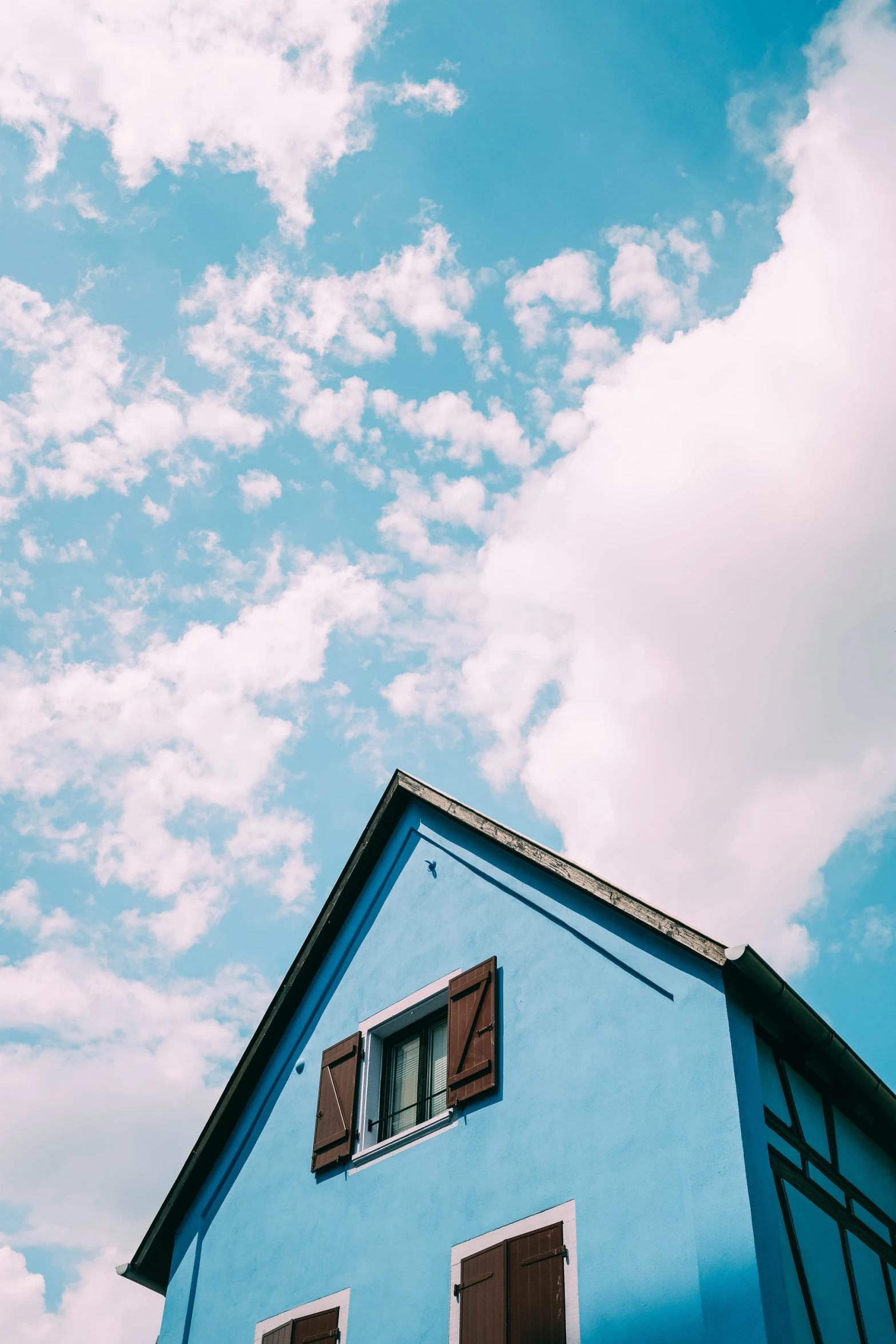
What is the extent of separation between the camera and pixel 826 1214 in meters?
9.48

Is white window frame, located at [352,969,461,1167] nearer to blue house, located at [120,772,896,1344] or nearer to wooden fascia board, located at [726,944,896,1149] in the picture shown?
blue house, located at [120,772,896,1344]

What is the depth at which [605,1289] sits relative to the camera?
27.5 feet

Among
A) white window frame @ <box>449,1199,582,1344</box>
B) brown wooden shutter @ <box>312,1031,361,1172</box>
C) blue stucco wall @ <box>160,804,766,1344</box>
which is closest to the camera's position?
blue stucco wall @ <box>160,804,766,1344</box>

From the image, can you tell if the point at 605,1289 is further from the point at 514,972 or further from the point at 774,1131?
the point at 514,972

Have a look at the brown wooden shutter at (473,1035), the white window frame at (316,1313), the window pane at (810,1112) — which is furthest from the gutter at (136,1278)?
the window pane at (810,1112)

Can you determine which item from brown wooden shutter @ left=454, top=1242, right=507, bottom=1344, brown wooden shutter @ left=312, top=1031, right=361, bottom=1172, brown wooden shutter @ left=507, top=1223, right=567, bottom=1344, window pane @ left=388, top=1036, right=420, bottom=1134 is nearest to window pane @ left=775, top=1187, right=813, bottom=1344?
brown wooden shutter @ left=507, top=1223, right=567, bottom=1344

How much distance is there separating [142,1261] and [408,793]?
6.59 meters

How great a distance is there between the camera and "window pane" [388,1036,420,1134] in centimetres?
1145

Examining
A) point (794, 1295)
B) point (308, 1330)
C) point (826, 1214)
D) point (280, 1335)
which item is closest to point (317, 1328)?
point (308, 1330)

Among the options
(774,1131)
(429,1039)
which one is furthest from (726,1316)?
(429,1039)

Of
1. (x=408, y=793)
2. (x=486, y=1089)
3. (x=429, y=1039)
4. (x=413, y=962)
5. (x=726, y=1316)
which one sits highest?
(x=408, y=793)

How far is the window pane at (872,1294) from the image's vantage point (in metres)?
9.41

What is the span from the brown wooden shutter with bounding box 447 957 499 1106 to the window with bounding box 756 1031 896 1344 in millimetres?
2569

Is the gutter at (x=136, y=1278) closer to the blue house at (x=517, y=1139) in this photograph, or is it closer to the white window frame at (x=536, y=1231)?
the blue house at (x=517, y=1139)
